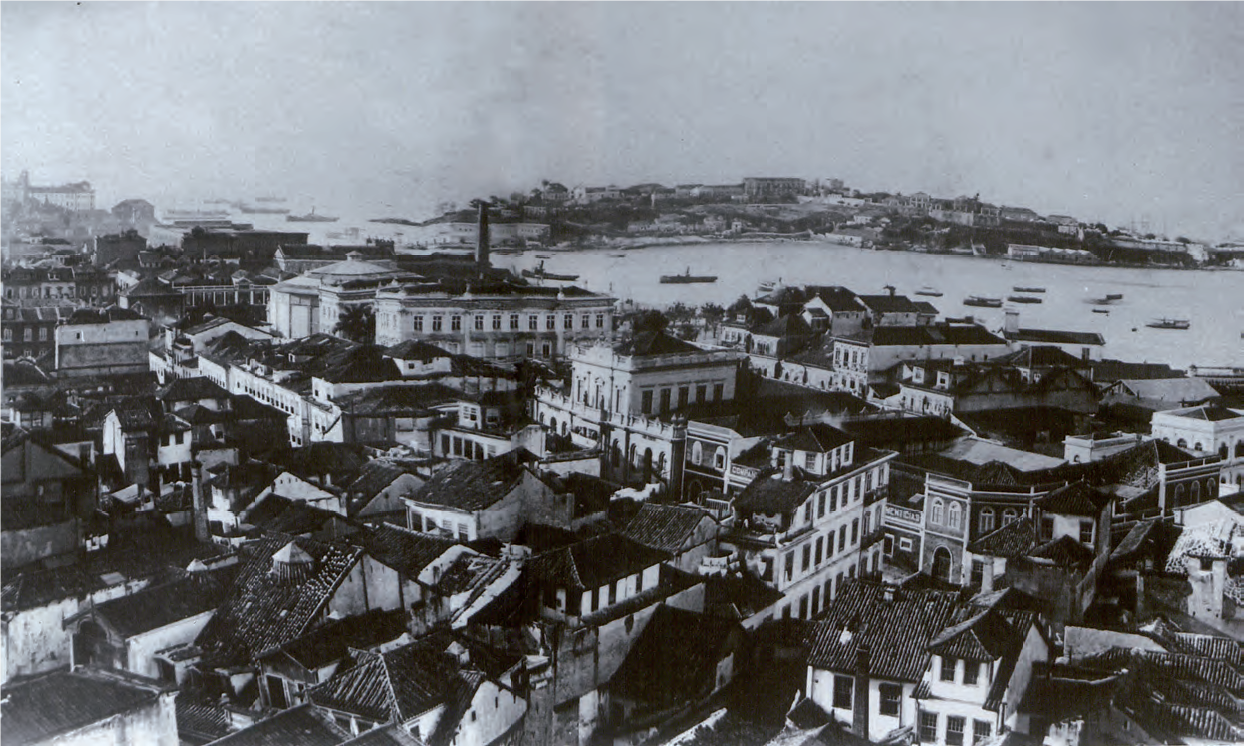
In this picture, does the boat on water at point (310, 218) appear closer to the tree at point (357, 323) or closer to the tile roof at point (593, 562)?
the tree at point (357, 323)

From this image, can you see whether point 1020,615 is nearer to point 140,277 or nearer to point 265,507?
point 265,507

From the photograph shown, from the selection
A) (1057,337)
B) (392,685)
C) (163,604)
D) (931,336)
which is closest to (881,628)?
(392,685)

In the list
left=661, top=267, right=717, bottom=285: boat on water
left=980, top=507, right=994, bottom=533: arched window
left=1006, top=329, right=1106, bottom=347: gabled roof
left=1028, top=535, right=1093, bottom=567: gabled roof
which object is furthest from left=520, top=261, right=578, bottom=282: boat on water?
left=1028, top=535, right=1093, bottom=567: gabled roof

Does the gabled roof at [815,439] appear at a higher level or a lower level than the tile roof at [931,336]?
lower

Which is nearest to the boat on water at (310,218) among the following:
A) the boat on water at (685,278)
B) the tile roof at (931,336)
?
the boat on water at (685,278)

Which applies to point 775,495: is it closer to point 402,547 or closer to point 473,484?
point 473,484

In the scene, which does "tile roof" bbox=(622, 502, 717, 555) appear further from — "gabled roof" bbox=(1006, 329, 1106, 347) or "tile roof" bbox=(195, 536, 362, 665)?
"gabled roof" bbox=(1006, 329, 1106, 347)
